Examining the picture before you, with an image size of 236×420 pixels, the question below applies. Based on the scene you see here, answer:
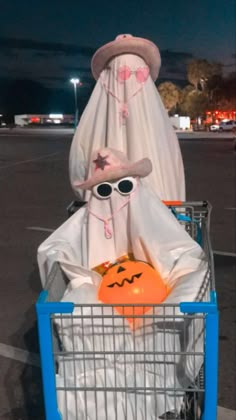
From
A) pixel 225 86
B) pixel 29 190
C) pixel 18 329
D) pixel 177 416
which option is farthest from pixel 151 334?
pixel 225 86

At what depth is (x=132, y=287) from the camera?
223 centimetres

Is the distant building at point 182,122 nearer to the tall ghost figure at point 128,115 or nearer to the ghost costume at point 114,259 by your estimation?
the tall ghost figure at point 128,115

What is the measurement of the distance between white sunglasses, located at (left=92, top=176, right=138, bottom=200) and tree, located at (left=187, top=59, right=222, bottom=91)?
2139 inches

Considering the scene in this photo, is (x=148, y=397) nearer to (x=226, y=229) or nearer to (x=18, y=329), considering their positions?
(x=18, y=329)

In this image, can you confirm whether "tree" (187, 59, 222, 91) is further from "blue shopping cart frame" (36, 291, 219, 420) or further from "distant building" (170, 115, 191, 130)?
"blue shopping cart frame" (36, 291, 219, 420)

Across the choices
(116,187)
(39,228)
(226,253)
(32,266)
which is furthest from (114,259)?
(39,228)

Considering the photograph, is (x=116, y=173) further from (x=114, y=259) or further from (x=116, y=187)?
(x=114, y=259)

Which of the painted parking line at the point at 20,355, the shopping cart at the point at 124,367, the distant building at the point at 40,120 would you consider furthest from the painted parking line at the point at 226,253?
→ the distant building at the point at 40,120

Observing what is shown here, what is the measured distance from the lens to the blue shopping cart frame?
1778mm

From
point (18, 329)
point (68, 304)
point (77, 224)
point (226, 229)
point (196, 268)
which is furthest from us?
point (226, 229)

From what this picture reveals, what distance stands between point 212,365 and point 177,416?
411 mm

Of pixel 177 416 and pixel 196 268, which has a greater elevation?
pixel 196 268

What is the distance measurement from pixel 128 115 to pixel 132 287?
1527 millimetres

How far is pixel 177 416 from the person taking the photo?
82.7 inches
